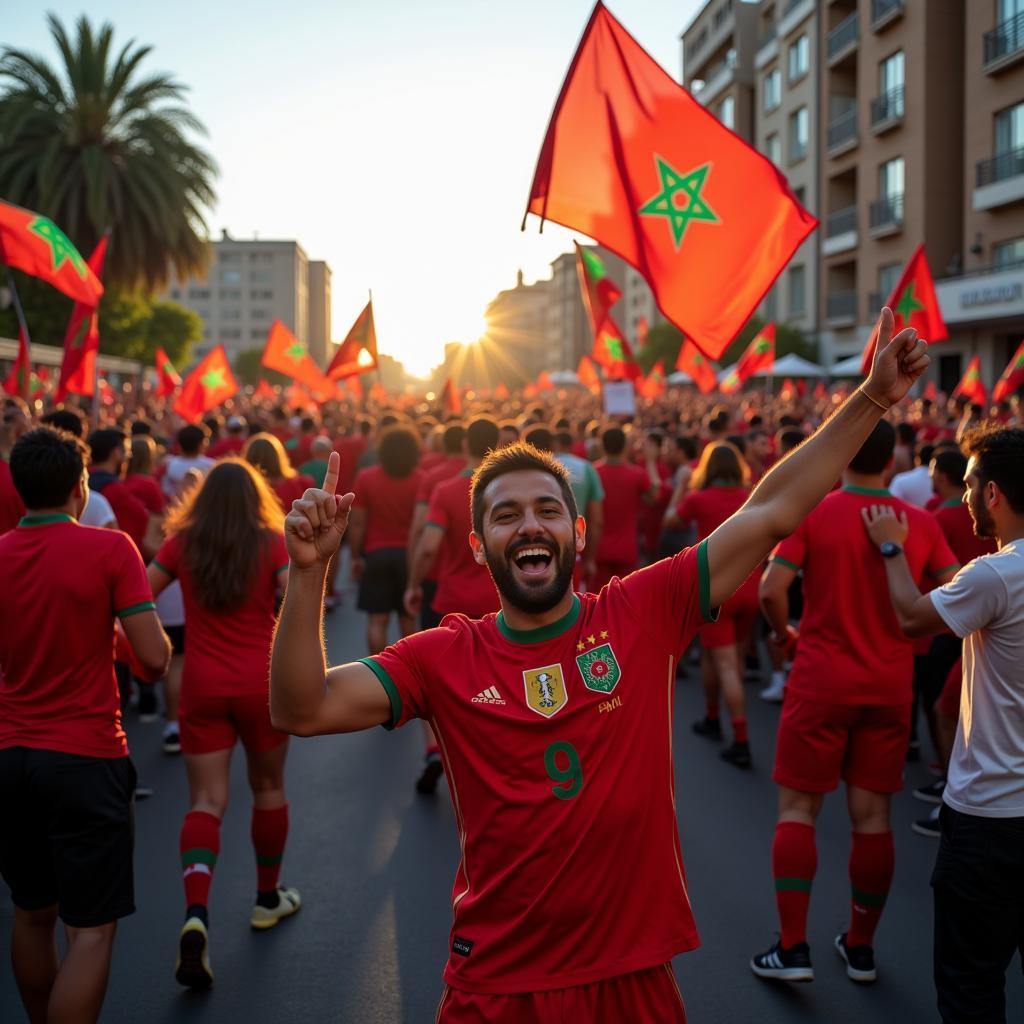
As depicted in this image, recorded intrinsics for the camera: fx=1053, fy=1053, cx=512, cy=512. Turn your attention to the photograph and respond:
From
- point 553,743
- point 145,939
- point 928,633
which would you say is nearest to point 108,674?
point 145,939

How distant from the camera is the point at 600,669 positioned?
2.42m

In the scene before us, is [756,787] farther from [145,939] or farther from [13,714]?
[13,714]

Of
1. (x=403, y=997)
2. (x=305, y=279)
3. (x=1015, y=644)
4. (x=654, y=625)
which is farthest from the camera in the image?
(x=305, y=279)

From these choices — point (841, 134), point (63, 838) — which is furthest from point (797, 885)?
point (841, 134)

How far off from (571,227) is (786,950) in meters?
3.31

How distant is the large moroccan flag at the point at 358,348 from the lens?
42.5 feet

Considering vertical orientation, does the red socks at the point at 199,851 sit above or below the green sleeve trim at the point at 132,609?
below

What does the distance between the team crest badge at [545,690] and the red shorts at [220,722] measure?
2.34 meters

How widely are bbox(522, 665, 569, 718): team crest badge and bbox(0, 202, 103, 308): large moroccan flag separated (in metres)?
7.09

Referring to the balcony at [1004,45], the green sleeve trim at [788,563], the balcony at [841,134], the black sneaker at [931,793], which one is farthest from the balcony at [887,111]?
the green sleeve trim at [788,563]

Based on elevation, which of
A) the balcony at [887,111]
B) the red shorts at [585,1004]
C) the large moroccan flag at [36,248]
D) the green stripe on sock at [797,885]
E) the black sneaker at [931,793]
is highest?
the balcony at [887,111]

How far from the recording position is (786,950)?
4.18 meters

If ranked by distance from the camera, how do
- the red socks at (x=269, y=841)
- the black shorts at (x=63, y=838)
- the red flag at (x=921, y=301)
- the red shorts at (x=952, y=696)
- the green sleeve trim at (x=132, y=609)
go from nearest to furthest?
the black shorts at (x=63, y=838)
the green sleeve trim at (x=132, y=609)
the red socks at (x=269, y=841)
the red shorts at (x=952, y=696)
the red flag at (x=921, y=301)

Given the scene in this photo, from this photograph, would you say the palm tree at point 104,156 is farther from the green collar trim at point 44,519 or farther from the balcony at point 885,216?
the green collar trim at point 44,519
